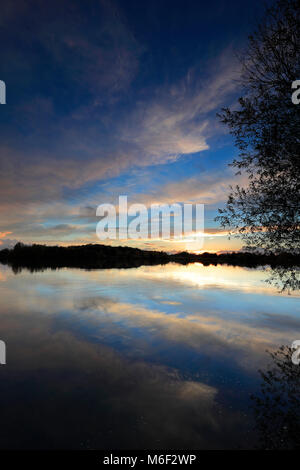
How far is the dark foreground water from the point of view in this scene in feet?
13.3

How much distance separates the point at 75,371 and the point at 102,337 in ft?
8.46

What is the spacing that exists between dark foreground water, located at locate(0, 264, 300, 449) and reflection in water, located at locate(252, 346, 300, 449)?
19cm

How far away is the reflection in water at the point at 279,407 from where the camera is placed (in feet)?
13.2

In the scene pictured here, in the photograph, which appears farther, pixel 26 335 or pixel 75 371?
pixel 26 335

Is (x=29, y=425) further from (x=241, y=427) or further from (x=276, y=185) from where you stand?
(x=276, y=185)

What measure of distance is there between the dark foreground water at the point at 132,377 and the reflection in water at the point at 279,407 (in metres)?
0.19

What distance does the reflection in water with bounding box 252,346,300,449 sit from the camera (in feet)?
13.2

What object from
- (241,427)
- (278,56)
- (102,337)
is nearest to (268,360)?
(241,427)

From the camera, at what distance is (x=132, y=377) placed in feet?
19.6

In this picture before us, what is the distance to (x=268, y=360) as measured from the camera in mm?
7160

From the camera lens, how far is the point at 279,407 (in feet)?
16.1

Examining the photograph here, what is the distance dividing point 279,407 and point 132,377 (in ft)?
11.1

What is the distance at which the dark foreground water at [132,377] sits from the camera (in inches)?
159

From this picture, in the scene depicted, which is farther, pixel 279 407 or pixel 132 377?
pixel 132 377
